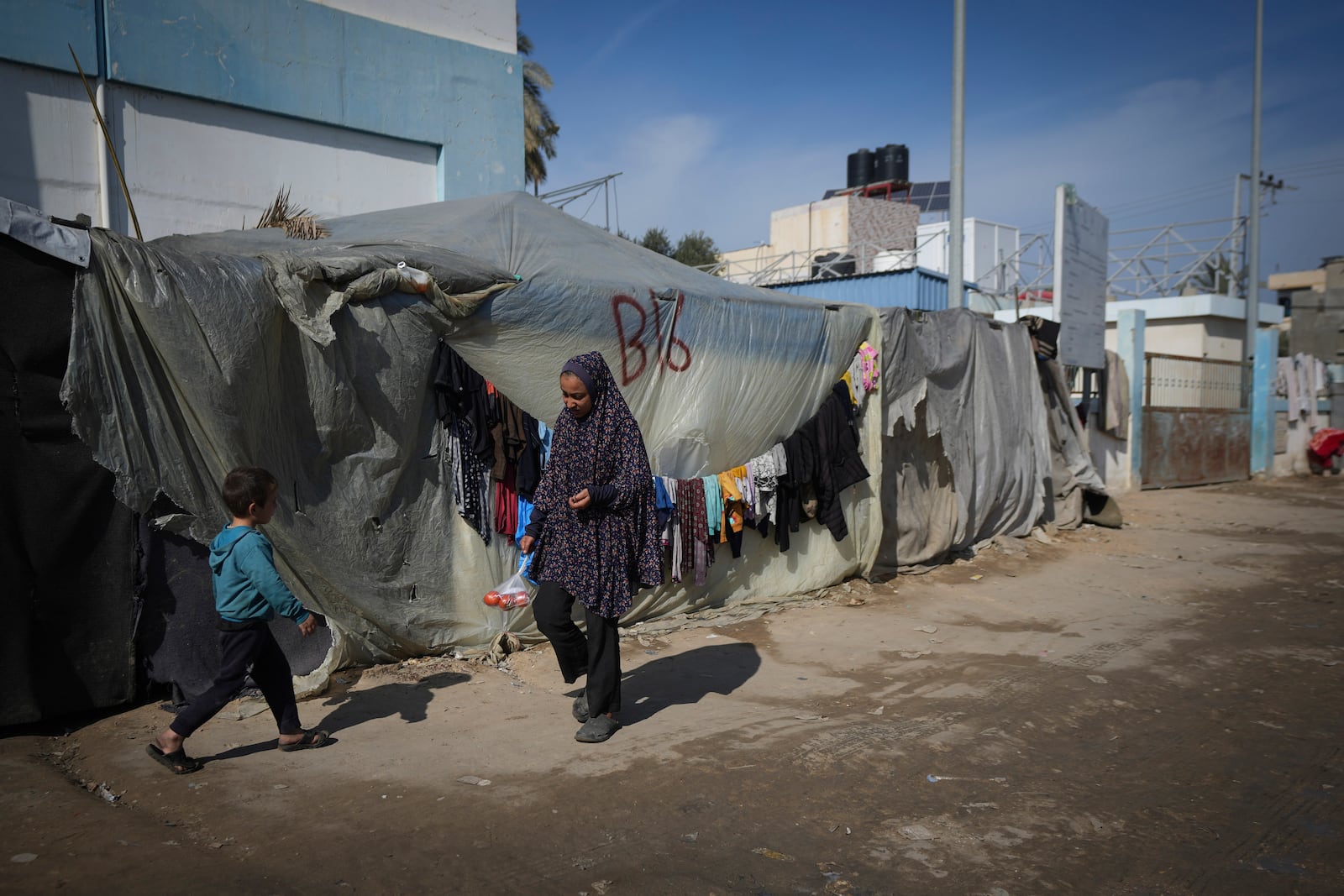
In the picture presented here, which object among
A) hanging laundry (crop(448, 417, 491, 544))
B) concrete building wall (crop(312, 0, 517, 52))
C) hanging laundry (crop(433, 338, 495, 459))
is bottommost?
hanging laundry (crop(448, 417, 491, 544))

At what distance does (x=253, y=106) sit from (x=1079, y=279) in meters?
9.00

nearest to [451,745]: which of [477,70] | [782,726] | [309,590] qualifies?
[309,590]

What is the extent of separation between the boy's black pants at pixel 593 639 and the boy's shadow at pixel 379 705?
0.77 m

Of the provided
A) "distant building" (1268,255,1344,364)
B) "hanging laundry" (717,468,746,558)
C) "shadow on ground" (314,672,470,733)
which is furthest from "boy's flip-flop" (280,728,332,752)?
"distant building" (1268,255,1344,364)

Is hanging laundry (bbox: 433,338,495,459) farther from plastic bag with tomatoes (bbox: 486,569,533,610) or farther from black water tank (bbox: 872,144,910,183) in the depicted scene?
black water tank (bbox: 872,144,910,183)

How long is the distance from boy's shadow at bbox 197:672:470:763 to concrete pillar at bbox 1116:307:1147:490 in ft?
37.4

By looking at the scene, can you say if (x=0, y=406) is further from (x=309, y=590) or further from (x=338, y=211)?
(x=338, y=211)

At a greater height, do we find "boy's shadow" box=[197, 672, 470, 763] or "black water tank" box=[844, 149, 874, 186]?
"black water tank" box=[844, 149, 874, 186]

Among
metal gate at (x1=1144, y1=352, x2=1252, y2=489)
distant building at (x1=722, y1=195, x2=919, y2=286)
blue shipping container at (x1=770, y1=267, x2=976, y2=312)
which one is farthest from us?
distant building at (x1=722, y1=195, x2=919, y2=286)

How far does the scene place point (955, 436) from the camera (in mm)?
8125

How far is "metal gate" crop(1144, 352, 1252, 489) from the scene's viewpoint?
541 inches

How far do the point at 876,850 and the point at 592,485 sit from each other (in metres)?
1.81

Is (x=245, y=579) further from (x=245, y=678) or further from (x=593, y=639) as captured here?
(x=593, y=639)

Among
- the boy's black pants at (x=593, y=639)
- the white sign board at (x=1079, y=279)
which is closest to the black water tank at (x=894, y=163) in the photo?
the white sign board at (x=1079, y=279)
